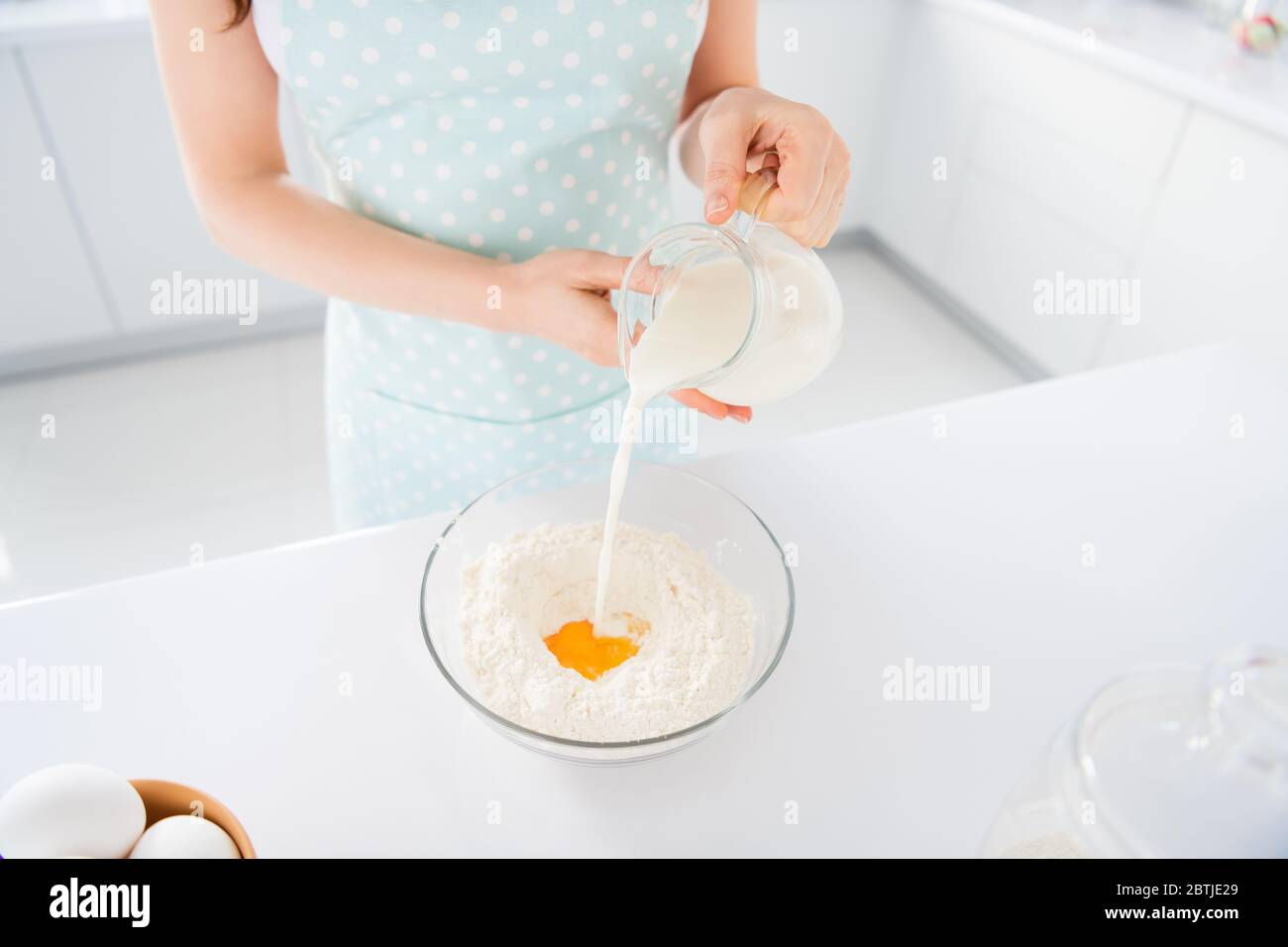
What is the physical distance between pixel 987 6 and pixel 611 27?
6.07 ft

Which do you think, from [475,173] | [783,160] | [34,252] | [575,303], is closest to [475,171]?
[475,173]

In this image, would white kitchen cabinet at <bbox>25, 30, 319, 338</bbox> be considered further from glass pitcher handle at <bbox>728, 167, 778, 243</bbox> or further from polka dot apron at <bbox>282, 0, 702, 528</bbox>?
glass pitcher handle at <bbox>728, 167, 778, 243</bbox>

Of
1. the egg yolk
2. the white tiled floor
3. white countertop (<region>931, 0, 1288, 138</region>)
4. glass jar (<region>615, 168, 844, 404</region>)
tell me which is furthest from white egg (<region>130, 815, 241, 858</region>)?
white countertop (<region>931, 0, 1288, 138</region>)

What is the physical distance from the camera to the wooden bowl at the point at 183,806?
494 millimetres

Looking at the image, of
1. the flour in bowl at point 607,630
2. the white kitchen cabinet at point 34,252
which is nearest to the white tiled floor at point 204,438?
the white kitchen cabinet at point 34,252

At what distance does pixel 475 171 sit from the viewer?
905 mm

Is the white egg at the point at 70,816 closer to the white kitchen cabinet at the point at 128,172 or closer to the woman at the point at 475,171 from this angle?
the woman at the point at 475,171

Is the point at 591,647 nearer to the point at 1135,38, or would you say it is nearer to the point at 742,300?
the point at 742,300

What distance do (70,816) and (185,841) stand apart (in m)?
0.07

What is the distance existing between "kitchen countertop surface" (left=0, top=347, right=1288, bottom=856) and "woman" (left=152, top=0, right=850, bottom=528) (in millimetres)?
221

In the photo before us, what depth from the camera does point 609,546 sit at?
2.32ft

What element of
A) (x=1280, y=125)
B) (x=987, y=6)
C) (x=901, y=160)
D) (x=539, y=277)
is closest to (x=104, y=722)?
(x=539, y=277)
